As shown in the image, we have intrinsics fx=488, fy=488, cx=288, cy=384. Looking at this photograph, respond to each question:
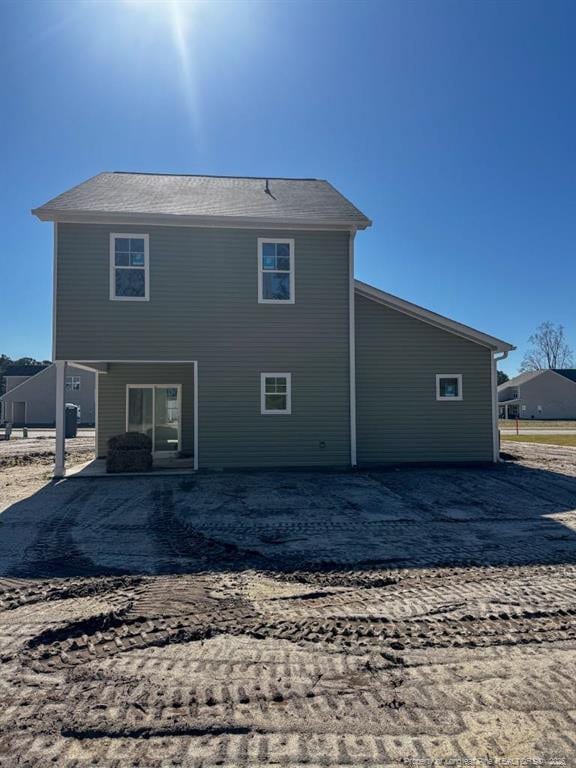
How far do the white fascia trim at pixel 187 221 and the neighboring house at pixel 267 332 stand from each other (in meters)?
0.03

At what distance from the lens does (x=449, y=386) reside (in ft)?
43.2

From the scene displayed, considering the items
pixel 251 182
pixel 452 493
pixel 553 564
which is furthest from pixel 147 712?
pixel 251 182

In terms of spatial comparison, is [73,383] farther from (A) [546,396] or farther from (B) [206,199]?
(A) [546,396]

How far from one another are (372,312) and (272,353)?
2.98 metres

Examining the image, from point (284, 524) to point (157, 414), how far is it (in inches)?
348

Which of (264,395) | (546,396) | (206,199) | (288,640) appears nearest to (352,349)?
(264,395)

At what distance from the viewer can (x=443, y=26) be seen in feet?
33.2

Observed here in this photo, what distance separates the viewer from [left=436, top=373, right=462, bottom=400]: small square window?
43.0 ft

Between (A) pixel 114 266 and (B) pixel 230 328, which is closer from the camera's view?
(A) pixel 114 266

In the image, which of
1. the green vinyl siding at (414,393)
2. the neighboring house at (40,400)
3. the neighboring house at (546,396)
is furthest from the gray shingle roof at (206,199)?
the neighboring house at (546,396)

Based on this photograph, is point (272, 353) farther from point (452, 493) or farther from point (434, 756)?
point (434, 756)

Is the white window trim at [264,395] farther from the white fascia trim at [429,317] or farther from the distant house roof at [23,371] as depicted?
the distant house roof at [23,371]

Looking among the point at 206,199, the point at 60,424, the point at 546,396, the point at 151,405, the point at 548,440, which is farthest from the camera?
the point at 546,396

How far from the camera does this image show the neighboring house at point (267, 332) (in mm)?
11633
